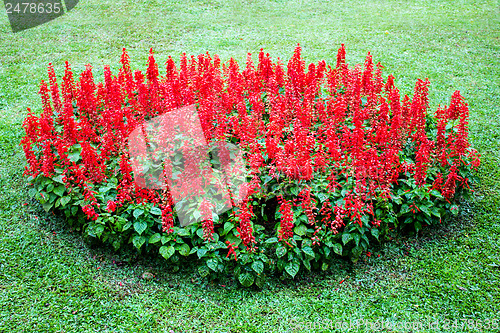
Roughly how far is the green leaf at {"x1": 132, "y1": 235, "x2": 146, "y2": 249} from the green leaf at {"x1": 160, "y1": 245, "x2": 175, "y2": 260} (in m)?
0.19

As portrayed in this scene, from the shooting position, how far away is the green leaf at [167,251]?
361 centimetres

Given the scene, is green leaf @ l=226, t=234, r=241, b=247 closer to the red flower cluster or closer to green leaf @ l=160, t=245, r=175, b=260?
the red flower cluster

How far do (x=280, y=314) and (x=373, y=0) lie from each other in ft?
36.3

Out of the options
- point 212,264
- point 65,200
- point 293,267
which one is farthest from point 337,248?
point 65,200

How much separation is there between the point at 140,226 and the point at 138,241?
0.43ft

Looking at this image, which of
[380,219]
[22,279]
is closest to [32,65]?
[22,279]

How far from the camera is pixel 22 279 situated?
3.74 meters

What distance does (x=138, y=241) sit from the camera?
147 inches

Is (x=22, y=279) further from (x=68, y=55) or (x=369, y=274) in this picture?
(x=68, y=55)

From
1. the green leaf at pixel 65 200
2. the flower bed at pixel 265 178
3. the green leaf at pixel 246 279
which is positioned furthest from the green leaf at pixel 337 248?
the green leaf at pixel 65 200

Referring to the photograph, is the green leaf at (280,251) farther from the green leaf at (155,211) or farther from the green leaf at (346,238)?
the green leaf at (155,211)

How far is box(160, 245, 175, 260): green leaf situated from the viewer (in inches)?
142

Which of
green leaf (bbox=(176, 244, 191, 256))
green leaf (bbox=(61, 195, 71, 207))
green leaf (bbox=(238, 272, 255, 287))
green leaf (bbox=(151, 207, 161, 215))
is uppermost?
green leaf (bbox=(151, 207, 161, 215))

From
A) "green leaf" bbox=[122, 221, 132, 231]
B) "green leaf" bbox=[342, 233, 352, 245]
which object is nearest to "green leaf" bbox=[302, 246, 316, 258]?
"green leaf" bbox=[342, 233, 352, 245]
